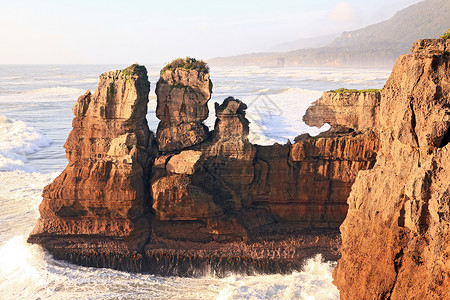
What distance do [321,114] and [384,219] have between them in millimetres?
8618

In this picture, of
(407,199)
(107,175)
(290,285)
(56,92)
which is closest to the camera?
(407,199)

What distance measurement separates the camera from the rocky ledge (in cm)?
1877

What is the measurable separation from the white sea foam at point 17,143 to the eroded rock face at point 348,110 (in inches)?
887

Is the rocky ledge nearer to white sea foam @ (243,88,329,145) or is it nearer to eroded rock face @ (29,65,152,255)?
eroded rock face @ (29,65,152,255)

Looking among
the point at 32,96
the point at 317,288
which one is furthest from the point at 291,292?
the point at 32,96

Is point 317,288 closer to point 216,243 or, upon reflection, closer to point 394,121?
point 216,243

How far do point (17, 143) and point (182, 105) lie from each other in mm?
26663

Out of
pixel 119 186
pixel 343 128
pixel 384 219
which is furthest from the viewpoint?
pixel 343 128

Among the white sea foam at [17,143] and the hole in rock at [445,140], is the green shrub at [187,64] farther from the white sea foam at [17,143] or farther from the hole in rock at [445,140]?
the white sea foam at [17,143]

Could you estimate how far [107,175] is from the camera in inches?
739

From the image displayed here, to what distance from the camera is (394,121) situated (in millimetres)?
13625

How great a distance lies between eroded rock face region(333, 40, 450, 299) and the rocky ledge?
545 centimetres

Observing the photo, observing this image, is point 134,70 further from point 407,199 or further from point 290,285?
point 407,199

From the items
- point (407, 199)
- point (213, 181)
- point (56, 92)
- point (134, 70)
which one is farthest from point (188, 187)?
point (56, 92)
